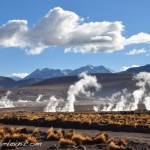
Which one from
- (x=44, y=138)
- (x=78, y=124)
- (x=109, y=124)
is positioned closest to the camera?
(x=44, y=138)

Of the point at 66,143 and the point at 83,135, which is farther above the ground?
the point at 83,135

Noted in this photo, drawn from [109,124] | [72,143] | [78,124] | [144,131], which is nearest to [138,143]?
[72,143]

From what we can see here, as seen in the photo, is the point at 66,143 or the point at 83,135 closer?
the point at 66,143

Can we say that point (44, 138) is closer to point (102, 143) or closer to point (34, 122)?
point (102, 143)

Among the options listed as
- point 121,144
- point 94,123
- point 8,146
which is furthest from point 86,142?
point 94,123

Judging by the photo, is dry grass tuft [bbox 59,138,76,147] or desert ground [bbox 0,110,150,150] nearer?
desert ground [bbox 0,110,150,150]

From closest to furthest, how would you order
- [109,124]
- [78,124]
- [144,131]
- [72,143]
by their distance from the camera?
[72,143] → [144,131] → [109,124] → [78,124]

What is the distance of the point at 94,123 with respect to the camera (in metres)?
44.5

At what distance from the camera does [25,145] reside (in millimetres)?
27406

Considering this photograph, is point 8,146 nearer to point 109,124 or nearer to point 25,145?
point 25,145

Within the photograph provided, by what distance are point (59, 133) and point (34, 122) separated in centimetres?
1789

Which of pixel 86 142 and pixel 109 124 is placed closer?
pixel 86 142

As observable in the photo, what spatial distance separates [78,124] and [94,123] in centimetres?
205

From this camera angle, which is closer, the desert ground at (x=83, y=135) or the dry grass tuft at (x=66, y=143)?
the desert ground at (x=83, y=135)
